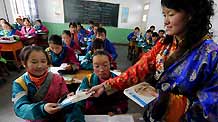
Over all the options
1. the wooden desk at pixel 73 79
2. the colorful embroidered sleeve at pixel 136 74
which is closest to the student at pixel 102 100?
the colorful embroidered sleeve at pixel 136 74

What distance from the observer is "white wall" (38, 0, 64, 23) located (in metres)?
8.62

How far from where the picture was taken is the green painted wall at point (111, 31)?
9008 mm

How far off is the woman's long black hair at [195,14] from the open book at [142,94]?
0.34 meters

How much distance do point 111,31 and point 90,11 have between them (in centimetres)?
159

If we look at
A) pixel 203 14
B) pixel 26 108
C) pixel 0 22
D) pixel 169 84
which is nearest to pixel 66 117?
pixel 26 108

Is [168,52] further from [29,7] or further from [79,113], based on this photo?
[29,7]

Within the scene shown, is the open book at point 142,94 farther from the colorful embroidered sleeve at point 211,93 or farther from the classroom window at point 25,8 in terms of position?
the classroom window at point 25,8

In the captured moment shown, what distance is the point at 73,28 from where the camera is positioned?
4961 mm

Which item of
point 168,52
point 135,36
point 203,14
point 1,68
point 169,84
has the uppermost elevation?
point 203,14

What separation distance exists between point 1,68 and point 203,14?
4.39 m

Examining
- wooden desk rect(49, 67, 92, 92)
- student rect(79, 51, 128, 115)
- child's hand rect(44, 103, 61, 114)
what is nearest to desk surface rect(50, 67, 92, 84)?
wooden desk rect(49, 67, 92, 92)

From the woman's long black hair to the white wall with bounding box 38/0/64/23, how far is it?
8.77 meters

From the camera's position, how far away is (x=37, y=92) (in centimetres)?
111

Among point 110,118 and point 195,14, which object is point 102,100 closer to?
point 110,118
